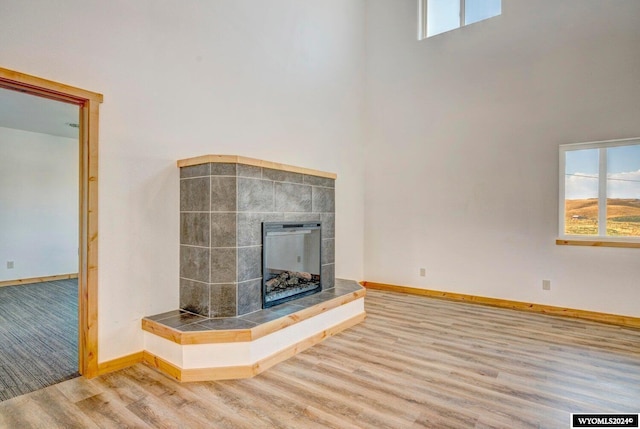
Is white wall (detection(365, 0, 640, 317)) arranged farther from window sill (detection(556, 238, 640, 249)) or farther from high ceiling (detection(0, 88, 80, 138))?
high ceiling (detection(0, 88, 80, 138))

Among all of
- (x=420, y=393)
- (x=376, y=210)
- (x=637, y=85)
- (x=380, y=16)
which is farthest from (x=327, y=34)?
(x=420, y=393)

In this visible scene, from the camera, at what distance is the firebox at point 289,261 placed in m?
3.07

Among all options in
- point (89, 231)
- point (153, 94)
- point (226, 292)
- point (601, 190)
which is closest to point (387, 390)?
point (226, 292)

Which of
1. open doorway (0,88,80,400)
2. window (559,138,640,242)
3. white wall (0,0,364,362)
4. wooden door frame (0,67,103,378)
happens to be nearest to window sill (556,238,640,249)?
window (559,138,640,242)

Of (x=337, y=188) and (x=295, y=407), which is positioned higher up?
(x=337, y=188)

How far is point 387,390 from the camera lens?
2268mm

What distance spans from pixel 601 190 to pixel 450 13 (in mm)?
3155

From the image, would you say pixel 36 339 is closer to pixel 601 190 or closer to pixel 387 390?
pixel 387 390

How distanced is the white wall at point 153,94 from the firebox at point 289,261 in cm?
78

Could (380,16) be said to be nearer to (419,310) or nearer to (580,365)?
(419,310)

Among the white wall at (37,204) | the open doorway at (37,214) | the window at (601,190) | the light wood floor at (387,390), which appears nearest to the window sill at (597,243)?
the window at (601,190)

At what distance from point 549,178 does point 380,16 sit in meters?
3.52

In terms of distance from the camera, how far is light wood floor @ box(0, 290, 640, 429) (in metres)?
1.96

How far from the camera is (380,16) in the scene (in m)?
5.45
